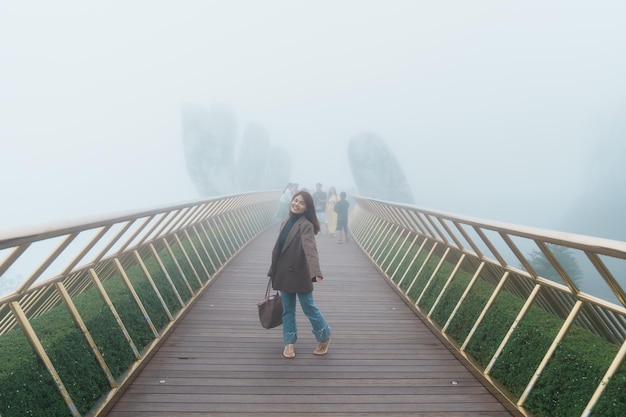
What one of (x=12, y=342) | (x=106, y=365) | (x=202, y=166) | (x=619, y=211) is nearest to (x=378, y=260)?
(x=106, y=365)

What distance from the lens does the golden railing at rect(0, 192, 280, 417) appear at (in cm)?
269

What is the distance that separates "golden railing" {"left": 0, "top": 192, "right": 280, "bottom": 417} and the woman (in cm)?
129

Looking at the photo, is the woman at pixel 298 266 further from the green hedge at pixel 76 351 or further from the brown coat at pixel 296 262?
the green hedge at pixel 76 351

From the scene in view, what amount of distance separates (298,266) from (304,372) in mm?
A: 924

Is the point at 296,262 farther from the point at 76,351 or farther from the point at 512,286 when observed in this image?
the point at 512,286

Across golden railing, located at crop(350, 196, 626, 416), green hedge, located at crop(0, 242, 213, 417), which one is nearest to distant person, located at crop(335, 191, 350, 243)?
golden railing, located at crop(350, 196, 626, 416)

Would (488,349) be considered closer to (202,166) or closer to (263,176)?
(202,166)

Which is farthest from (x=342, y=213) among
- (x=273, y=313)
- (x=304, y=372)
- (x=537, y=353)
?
(x=537, y=353)

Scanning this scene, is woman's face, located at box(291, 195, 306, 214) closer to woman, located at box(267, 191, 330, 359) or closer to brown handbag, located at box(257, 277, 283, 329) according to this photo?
woman, located at box(267, 191, 330, 359)

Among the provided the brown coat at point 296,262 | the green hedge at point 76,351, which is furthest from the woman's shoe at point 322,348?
the green hedge at point 76,351

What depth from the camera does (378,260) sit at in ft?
33.0

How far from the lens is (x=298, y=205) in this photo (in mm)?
4414

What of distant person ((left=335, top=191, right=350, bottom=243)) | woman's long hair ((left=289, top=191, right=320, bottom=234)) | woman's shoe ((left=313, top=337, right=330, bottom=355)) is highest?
woman's long hair ((left=289, top=191, right=320, bottom=234))

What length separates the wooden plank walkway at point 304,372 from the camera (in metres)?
3.48
